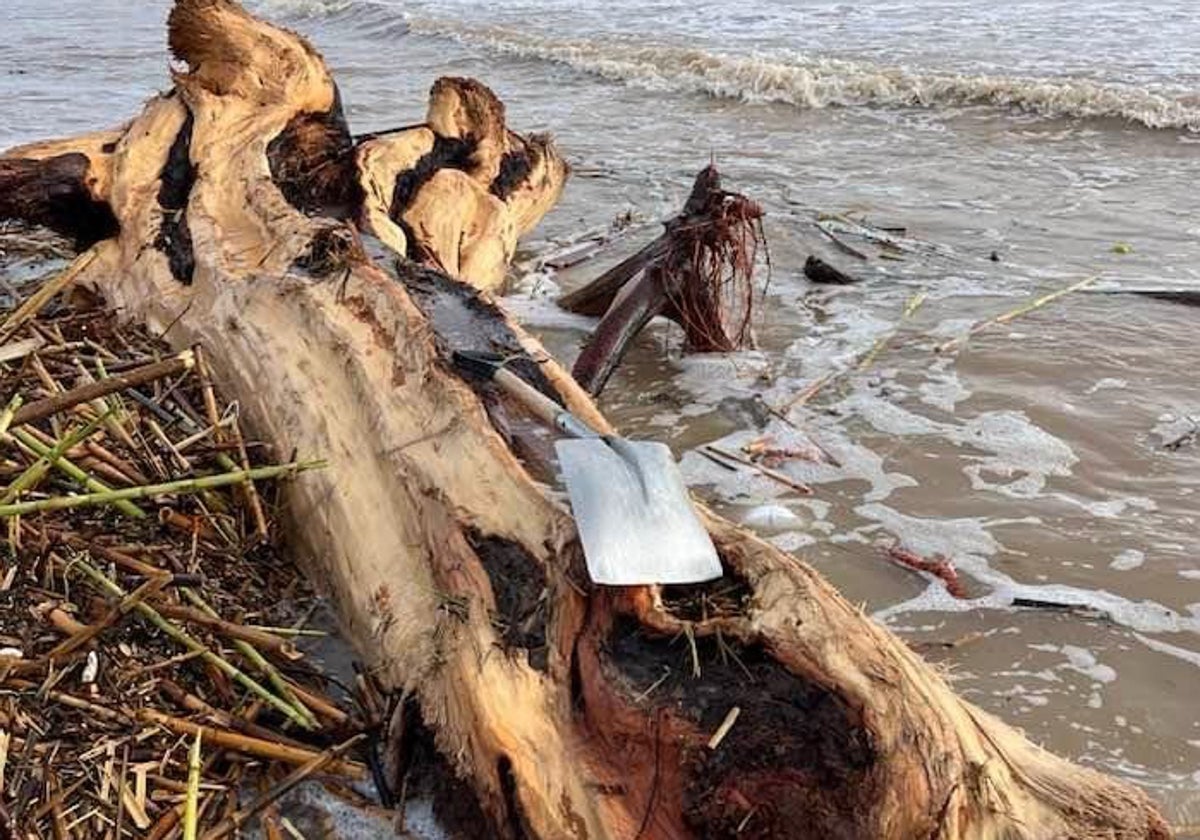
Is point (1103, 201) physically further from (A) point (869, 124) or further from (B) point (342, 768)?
(B) point (342, 768)

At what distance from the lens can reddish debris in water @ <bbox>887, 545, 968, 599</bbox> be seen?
11.4 feet

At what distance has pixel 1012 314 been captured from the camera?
5.45 metres

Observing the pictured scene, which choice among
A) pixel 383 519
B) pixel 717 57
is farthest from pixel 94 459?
pixel 717 57

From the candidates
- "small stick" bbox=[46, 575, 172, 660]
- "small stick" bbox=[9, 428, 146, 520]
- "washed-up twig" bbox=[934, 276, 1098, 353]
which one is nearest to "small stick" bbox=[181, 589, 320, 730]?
"small stick" bbox=[46, 575, 172, 660]

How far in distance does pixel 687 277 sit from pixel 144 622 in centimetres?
269

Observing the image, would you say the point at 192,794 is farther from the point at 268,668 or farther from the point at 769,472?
the point at 769,472

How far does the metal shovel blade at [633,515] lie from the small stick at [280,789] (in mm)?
626

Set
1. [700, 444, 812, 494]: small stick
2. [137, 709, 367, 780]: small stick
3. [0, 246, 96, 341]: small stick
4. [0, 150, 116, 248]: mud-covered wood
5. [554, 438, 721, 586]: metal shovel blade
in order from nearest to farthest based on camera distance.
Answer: [554, 438, 721, 586]: metal shovel blade
[137, 709, 367, 780]: small stick
[0, 246, 96, 341]: small stick
[700, 444, 812, 494]: small stick
[0, 150, 116, 248]: mud-covered wood

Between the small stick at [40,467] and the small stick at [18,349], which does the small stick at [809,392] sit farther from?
the small stick at [40,467]

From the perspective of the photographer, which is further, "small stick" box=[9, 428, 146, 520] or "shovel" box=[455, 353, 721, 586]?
"small stick" box=[9, 428, 146, 520]

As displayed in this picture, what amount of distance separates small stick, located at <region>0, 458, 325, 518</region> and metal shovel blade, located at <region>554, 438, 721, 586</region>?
0.75m

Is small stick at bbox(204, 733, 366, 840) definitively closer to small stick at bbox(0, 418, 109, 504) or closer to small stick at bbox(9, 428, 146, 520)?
small stick at bbox(9, 428, 146, 520)

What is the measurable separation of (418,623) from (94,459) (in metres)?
0.93

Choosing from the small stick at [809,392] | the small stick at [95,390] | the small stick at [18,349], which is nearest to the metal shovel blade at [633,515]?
the small stick at [95,390]
